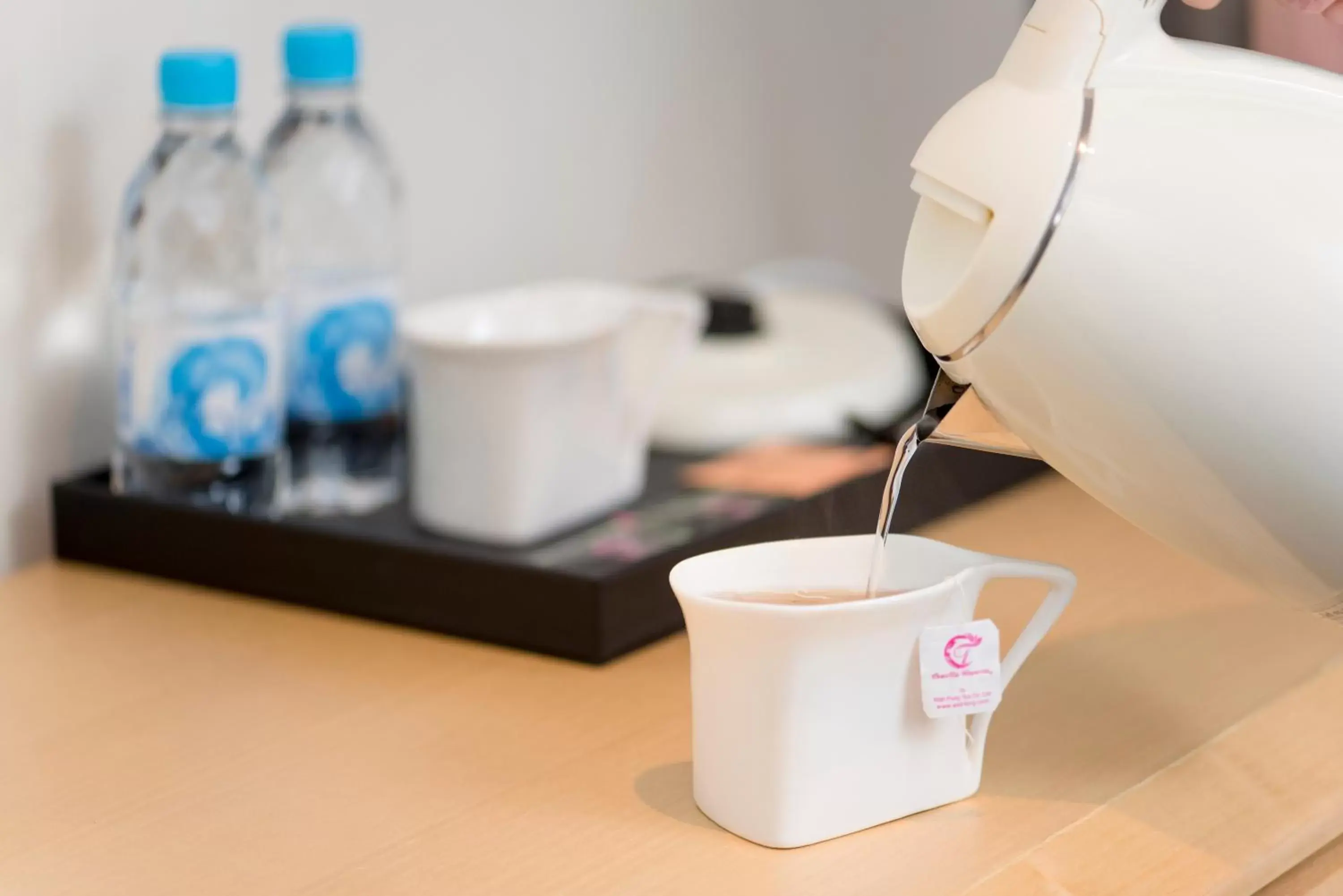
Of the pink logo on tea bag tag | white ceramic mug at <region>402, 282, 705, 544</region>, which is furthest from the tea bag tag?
white ceramic mug at <region>402, 282, 705, 544</region>

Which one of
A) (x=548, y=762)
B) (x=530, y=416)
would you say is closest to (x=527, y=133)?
(x=530, y=416)

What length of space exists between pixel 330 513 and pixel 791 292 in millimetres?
458

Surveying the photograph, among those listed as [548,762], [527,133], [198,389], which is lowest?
[548,762]

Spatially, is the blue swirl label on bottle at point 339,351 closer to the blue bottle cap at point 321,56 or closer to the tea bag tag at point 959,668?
the blue bottle cap at point 321,56

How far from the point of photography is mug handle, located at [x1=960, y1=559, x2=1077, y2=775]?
634 millimetres

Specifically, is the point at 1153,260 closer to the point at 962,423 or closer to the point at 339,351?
the point at 962,423

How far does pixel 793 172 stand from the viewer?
1456 mm

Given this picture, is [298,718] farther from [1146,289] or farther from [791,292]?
[791,292]

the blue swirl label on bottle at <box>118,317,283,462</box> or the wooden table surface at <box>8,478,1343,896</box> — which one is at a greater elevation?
the blue swirl label on bottle at <box>118,317,283,462</box>

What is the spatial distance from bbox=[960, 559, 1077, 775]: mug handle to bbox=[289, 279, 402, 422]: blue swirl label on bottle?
44 cm

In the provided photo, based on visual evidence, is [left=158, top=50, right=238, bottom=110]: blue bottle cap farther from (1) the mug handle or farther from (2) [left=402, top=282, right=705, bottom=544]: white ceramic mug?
(1) the mug handle

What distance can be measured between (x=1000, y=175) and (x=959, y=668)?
0.18 meters

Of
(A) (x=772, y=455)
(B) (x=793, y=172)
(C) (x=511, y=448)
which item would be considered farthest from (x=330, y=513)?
(B) (x=793, y=172)

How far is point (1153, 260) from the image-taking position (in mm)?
543
